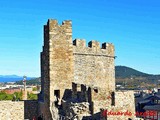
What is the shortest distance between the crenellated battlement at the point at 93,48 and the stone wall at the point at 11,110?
24.7 feet

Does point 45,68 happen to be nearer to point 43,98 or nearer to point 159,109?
point 43,98

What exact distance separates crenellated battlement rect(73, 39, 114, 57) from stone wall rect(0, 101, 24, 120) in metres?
7.54

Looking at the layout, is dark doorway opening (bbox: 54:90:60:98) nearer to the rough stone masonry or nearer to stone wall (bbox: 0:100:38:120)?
the rough stone masonry

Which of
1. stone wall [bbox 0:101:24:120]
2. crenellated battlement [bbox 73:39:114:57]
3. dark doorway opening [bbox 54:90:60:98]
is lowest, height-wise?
stone wall [bbox 0:101:24:120]

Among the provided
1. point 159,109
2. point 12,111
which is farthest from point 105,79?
point 159,109

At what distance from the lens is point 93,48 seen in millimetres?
35438

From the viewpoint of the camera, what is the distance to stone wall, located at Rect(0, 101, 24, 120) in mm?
33469

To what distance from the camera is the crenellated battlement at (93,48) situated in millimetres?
34344

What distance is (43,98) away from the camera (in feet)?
113

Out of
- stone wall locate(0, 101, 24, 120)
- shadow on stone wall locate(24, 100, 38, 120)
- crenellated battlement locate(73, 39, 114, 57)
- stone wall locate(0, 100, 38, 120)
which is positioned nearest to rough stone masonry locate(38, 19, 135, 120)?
crenellated battlement locate(73, 39, 114, 57)

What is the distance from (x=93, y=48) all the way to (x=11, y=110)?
32.1 ft

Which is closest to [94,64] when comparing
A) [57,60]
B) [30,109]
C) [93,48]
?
[93,48]

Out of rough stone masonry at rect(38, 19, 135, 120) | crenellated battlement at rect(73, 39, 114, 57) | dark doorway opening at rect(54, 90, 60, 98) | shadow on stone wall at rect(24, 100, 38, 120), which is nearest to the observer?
rough stone masonry at rect(38, 19, 135, 120)

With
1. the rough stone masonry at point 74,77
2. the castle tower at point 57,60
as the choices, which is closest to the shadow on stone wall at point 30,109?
the rough stone masonry at point 74,77
